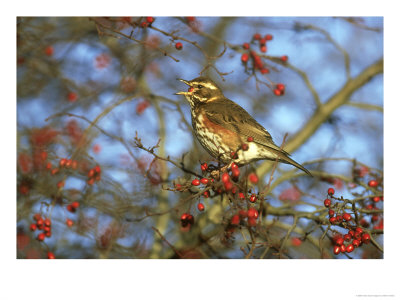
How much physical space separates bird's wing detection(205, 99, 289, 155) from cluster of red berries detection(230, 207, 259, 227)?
A: 1.68 ft

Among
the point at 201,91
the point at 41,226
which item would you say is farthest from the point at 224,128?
the point at 41,226

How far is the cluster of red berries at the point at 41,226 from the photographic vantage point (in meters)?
2.07

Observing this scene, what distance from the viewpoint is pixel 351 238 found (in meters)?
2.01

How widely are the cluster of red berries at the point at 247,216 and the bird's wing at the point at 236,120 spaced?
51 cm

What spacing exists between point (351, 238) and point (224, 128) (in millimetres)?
974

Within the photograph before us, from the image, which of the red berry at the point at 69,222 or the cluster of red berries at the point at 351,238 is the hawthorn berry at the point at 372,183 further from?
the red berry at the point at 69,222

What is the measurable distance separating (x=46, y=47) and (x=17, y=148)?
68 centimetres

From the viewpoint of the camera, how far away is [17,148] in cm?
222

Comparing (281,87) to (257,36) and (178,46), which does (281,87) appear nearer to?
(257,36)

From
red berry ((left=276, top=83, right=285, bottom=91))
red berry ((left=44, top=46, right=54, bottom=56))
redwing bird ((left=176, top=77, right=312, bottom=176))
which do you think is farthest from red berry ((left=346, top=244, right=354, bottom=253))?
red berry ((left=44, top=46, right=54, bottom=56))

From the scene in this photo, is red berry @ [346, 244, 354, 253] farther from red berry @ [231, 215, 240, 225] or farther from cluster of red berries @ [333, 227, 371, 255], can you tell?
red berry @ [231, 215, 240, 225]

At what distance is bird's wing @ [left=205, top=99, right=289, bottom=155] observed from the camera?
87.5 inches

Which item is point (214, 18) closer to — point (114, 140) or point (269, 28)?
point (269, 28)

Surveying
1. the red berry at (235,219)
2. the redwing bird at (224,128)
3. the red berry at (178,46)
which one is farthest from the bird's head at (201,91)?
the red berry at (235,219)
